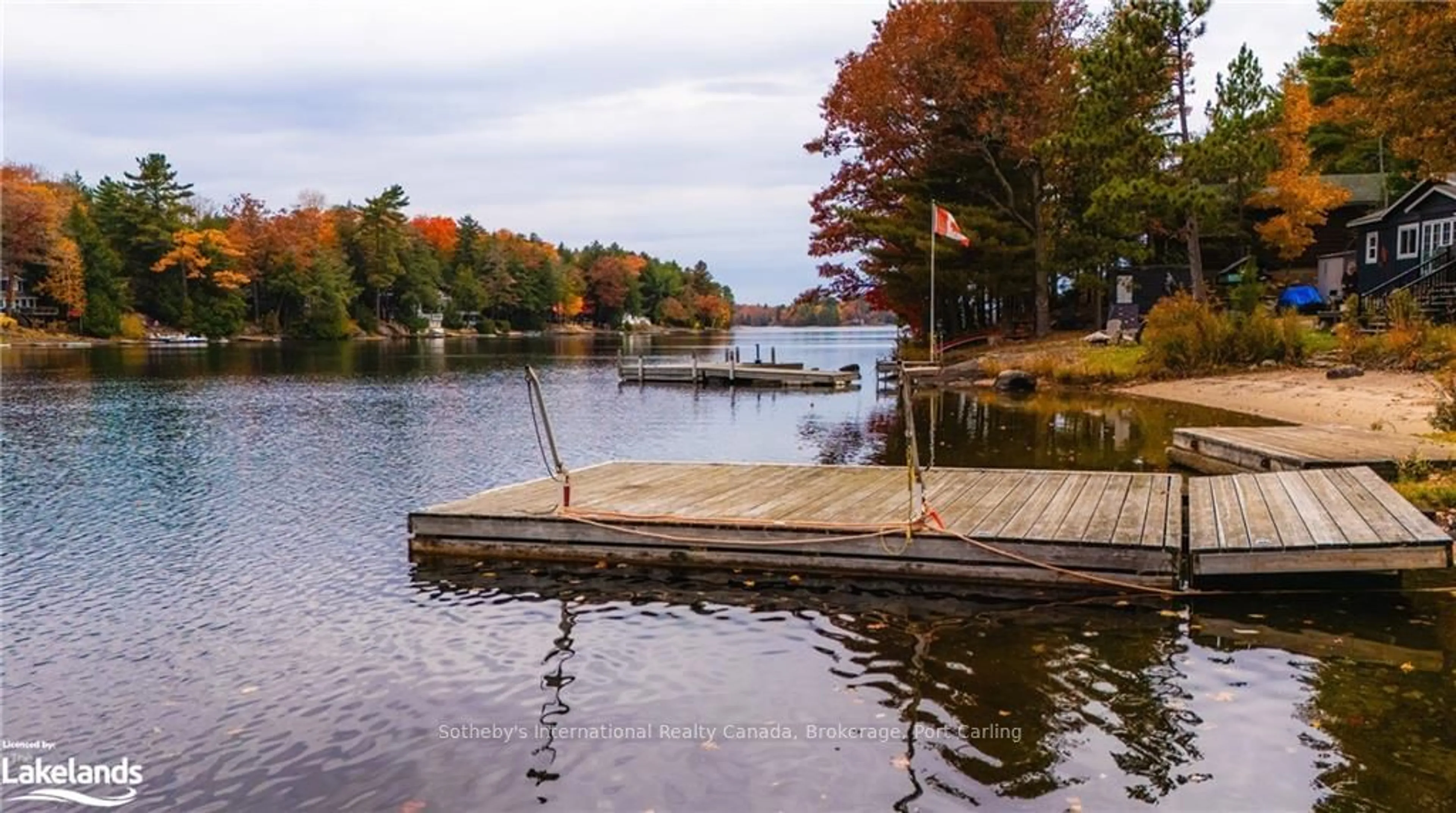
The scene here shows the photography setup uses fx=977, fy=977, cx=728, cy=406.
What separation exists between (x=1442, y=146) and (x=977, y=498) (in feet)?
67.3

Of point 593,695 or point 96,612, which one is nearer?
point 593,695

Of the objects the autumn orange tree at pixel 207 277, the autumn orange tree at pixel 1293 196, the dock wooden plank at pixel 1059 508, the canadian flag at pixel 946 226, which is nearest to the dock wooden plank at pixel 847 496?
the dock wooden plank at pixel 1059 508

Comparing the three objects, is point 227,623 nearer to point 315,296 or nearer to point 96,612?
point 96,612

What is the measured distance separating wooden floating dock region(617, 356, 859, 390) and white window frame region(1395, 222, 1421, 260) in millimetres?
21218

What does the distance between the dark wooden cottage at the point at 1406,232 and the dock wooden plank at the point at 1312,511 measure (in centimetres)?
2742

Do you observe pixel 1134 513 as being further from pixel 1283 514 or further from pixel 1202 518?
pixel 1283 514

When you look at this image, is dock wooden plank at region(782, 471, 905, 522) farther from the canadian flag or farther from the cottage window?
the cottage window

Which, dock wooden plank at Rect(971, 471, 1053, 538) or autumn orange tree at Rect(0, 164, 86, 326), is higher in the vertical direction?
autumn orange tree at Rect(0, 164, 86, 326)

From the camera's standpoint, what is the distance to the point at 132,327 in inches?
3531

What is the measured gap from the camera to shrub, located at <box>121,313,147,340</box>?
291ft

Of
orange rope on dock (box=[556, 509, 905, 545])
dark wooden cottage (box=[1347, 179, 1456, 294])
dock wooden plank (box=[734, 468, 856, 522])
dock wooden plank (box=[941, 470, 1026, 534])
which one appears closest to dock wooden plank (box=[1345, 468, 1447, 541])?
dock wooden plank (box=[941, 470, 1026, 534])

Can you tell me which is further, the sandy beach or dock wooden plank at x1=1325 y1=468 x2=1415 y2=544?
the sandy beach

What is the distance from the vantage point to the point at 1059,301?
160 feet

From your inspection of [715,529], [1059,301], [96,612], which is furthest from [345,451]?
[1059,301]
